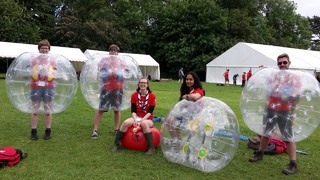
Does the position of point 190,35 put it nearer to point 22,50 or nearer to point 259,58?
point 259,58

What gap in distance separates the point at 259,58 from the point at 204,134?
917 inches

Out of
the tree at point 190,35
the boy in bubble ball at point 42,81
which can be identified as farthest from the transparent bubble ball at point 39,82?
the tree at point 190,35

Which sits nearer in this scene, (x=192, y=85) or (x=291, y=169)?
(x=291, y=169)

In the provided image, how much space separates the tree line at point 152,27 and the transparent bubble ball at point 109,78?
2740cm

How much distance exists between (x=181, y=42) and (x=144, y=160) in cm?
3067

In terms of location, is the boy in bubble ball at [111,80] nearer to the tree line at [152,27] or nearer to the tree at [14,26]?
the tree line at [152,27]

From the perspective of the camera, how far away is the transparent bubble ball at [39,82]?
578 cm

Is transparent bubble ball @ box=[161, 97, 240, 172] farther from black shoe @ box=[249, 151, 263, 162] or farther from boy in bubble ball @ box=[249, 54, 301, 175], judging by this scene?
black shoe @ box=[249, 151, 263, 162]

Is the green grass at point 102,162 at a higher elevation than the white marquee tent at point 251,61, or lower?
lower

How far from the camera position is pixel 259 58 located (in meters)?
26.5

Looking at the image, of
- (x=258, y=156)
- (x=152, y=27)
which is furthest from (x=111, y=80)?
(x=152, y=27)

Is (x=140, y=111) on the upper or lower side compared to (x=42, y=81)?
lower

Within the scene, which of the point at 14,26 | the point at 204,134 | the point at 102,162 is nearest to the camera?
the point at 204,134

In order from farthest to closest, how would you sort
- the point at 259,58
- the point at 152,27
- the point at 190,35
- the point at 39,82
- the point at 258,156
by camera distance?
the point at 152,27
the point at 190,35
the point at 259,58
the point at 39,82
the point at 258,156
